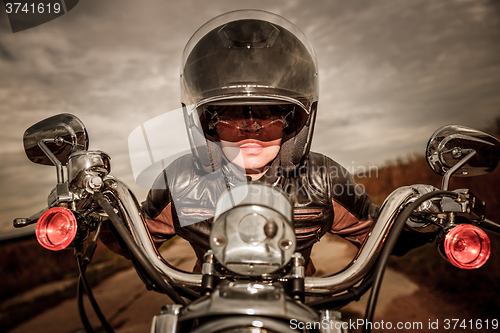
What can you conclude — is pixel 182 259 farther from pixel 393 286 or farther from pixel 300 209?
pixel 300 209

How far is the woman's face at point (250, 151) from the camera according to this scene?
1141 mm

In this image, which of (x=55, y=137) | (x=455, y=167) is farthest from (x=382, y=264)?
(x=55, y=137)

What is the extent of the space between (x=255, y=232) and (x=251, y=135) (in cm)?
61

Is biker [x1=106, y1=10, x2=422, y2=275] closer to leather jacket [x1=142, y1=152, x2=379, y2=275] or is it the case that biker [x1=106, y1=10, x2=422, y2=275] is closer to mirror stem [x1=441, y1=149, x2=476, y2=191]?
leather jacket [x1=142, y1=152, x2=379, y2=275]

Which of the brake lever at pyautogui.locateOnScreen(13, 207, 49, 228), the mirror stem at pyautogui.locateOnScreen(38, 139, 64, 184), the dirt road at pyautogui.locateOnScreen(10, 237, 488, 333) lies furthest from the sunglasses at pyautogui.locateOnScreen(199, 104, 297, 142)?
the dirt road at pyautogui.locateOnScreen(10, 237, 488, 333)

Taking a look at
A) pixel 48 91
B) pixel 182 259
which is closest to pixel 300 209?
pixel 48 91

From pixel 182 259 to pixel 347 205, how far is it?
3539mm

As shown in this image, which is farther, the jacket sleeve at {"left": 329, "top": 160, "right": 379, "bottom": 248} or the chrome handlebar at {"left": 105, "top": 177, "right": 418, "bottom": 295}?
the jacket sleeve at {"left": 329, "top": 160, "right": 379, "bottom": 248}

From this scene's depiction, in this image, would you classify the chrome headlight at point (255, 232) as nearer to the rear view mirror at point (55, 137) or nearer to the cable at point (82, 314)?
the cable at point (82, 314)

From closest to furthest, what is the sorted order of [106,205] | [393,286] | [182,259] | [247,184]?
[247,184] < [106,205] < [393,286] < [182,259]

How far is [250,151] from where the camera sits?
114 cm

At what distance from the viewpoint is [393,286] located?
3268 mm

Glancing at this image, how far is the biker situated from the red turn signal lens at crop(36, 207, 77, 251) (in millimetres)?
516

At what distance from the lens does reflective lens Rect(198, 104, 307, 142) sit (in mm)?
1108
